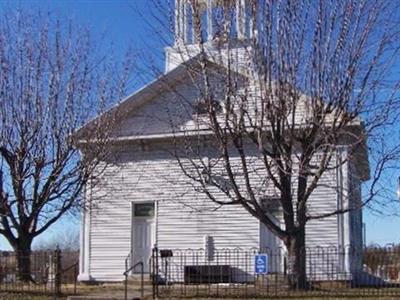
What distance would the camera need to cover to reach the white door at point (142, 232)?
2727 cm

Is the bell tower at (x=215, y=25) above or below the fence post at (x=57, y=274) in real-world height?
above

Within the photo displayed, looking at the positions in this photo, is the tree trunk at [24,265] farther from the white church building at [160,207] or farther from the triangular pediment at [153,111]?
the triangular pediment at [153,111]

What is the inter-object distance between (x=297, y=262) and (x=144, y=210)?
8939 mm

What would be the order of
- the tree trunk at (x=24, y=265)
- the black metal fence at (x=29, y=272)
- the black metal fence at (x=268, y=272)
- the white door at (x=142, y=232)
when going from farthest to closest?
the white door at (x=142, y=232) → the tree trunk at (x=24, y=265) → the black metal fence at (x=29, y=272) → the black metal fence at (x=268, y=272)

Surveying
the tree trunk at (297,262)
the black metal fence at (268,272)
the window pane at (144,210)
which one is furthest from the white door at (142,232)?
the tree trunk at (297,262)

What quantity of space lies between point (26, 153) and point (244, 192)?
7417 millimetres

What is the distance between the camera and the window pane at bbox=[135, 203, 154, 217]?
27484 millimetres

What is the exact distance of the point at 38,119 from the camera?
25656mm

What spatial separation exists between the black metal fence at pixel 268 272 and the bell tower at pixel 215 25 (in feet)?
19.4

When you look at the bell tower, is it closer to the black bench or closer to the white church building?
the white church building

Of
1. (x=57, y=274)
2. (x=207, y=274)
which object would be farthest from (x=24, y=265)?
(x=207, y=274)

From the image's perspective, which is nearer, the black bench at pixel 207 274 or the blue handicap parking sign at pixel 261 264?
the blue handicap parking sign at pixel 261 264

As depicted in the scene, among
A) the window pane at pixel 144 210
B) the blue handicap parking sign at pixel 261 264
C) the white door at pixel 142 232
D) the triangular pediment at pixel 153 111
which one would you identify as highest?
the triangular pediment at pixel 153 111

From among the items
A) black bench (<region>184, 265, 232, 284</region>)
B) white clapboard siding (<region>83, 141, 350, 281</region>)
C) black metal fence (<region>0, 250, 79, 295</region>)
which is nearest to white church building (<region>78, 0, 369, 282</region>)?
white clapboard siding (<region>83, 141, 350, 281</region>)
